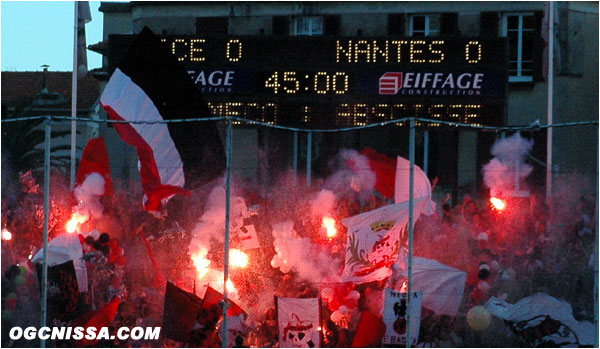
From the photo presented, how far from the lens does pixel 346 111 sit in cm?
1461

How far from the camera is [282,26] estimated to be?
2014 centimetres

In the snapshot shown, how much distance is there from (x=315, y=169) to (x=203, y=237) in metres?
1.61

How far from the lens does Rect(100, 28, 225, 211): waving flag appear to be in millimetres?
10844

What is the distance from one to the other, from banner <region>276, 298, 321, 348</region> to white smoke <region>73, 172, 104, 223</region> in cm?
211

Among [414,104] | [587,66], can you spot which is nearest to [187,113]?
[414,104]

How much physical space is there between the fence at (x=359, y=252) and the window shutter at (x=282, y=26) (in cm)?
943

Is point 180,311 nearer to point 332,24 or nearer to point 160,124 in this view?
point 160,124

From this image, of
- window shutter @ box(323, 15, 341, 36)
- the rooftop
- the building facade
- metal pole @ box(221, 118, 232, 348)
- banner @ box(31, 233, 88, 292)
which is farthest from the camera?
the rooftop

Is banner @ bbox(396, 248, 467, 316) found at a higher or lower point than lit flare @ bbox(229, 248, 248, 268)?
lower

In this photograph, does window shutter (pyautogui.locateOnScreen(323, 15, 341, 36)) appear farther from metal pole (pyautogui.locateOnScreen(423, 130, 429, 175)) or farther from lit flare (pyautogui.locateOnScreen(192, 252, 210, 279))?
lit flare (pyautogui.locateOnScreen(192, 252, 210, 279))

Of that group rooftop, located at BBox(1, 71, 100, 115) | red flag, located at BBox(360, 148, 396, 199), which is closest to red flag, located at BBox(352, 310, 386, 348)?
red flag, located at BBox(360, 148, 396, 199)

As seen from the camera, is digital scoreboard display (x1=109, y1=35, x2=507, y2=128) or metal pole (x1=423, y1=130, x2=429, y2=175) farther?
metal pole (x1=423, y1=130, x2=429, y2=175)

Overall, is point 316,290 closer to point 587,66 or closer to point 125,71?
point 125,71

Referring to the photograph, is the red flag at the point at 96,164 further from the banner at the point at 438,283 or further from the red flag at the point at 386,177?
the banner at the point at 438,283
